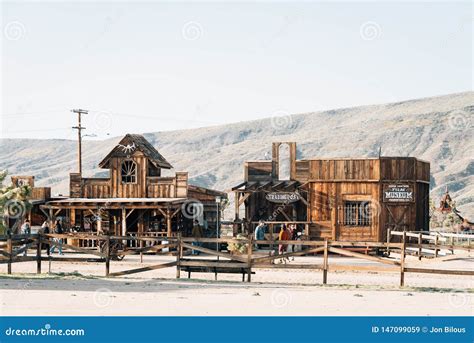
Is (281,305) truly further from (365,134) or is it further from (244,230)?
(365,134)

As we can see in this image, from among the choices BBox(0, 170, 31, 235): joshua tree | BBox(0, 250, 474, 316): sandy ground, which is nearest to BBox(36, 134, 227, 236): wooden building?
BBox(0, 170, 31, 235): joshua tree

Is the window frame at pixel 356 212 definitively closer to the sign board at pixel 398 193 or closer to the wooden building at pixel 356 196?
the wooden building at pixel 356 196

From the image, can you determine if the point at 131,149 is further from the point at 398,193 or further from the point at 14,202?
the point at 398,193

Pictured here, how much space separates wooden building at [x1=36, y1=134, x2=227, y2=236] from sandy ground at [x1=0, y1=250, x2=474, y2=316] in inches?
590

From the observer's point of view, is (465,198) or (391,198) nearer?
(391,198)

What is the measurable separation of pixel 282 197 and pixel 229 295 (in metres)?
23.0

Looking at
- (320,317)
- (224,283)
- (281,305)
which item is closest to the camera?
(320,317)

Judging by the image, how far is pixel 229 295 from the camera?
60.1 feet

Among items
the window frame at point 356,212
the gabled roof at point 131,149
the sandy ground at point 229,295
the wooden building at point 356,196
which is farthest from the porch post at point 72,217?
the sandy ground at point 229,295

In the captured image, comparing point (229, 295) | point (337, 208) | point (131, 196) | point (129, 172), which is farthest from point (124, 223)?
point (229, 295)

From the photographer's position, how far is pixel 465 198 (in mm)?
116562

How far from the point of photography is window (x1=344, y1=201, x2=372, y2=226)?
39.6 metres

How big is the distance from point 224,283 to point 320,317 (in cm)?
698

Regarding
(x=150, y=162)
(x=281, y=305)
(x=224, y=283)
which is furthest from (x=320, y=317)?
(x=150, y=162)
